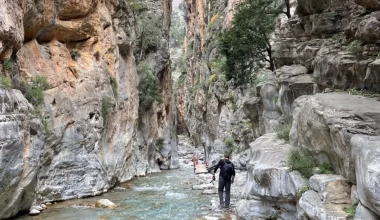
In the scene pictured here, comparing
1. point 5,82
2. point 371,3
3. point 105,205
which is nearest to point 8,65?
point 5,82

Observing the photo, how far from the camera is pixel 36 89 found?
14930mm

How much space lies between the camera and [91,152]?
17547 mm

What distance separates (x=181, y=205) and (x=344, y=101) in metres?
7.54

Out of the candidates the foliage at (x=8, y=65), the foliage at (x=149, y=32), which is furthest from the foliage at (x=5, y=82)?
the foliage at (x=149, y=32)

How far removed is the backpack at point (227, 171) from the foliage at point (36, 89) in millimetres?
7691

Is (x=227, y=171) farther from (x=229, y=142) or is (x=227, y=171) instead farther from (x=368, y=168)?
(x=229, y=142)

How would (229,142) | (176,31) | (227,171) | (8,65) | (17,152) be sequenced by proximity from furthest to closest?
1. (176,31)
2. (229,142)
3. (227,171)
4. (8,65)
5. (17,152)

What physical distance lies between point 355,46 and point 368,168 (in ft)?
22.9

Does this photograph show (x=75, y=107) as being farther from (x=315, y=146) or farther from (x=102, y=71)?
(x=315, y=146)

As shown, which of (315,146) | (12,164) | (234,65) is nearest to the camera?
(315,146)

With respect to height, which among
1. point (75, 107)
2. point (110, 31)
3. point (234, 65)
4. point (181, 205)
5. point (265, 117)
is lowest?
point (181, 205)

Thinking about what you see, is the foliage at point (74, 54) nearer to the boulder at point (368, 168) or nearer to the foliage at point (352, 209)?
the boulder at point (368, 168)

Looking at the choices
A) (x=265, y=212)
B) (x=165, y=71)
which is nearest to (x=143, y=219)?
(x=265, y=212)

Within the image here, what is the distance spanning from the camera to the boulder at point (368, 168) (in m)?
5.35
